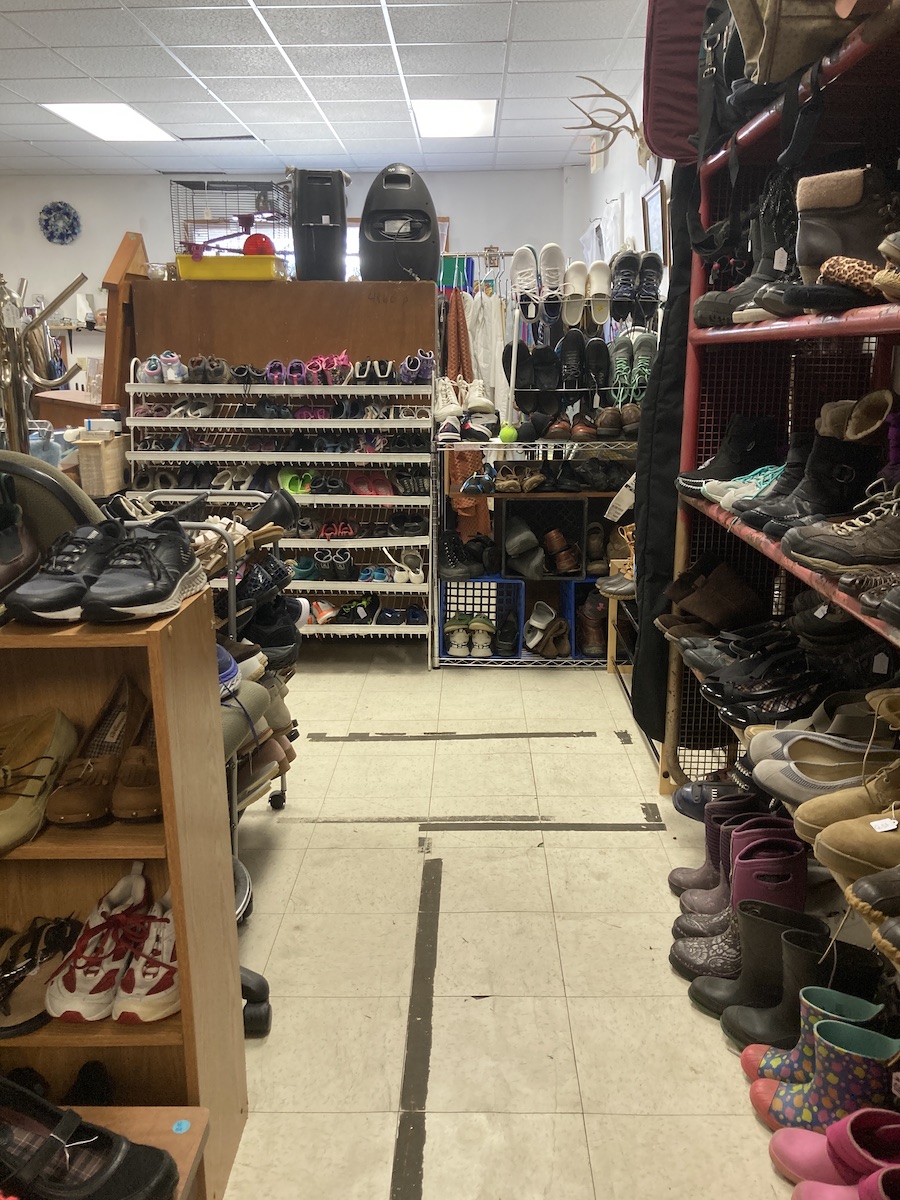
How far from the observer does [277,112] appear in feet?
22.0

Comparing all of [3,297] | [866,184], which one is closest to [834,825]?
[866,184]

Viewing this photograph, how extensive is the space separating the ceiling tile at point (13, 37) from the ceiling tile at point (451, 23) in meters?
2.14

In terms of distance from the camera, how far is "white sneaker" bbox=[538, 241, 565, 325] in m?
4.41

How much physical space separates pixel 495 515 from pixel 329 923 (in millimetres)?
2648

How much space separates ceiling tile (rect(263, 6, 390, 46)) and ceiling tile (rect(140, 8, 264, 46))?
0.13 m

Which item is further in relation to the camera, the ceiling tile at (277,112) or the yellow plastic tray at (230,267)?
the ceiling tile at (277,112)

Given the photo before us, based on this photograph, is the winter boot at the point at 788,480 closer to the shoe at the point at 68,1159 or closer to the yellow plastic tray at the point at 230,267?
the shoe at the point at 68,1159

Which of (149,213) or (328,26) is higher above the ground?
(328,26)

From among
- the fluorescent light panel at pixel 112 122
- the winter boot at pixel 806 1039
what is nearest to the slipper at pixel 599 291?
the winter boot at pixel 806 1039

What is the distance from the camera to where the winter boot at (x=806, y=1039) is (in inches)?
62.5

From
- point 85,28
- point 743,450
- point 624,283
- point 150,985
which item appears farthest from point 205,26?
point 150,985

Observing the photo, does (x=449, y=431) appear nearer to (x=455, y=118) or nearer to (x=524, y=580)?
(x=524, y=580)

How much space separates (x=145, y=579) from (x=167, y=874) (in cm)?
54

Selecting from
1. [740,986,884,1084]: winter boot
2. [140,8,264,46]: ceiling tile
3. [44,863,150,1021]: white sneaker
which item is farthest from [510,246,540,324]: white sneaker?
[44,863,150,1021]: white sneaker
